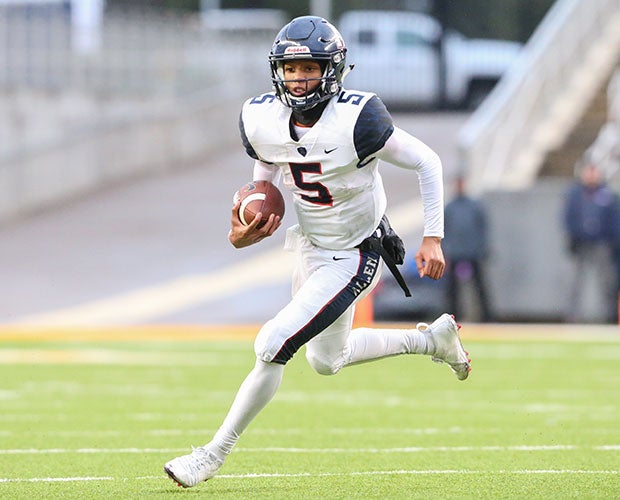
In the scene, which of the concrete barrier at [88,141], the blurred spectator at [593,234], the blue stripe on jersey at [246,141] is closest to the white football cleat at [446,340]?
the blue stripe on jersey at [246,141]

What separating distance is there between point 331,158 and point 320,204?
222mm

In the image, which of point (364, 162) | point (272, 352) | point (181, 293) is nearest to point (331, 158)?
point (364, 162)

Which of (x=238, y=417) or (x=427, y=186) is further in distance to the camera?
(x=427, y=186)

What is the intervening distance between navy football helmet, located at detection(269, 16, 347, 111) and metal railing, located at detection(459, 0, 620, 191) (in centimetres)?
1178

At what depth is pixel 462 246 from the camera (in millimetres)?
14812

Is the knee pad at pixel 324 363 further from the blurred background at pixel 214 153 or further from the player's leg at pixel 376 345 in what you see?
the blurred background at pixel 214 153

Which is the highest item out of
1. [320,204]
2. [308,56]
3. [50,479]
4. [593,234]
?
[308,56]

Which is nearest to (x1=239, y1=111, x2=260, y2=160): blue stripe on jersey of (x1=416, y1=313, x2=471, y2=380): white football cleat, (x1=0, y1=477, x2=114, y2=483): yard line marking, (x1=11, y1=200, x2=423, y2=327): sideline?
(x1=416, y1=313, x2=471, y2=380): white football cleat

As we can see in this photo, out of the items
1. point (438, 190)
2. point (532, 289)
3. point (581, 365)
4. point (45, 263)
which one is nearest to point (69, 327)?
point (45, 263)

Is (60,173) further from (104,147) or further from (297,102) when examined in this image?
(297,102)

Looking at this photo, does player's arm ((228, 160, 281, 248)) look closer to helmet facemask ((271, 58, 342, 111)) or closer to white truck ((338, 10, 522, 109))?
helmet facemask ((271, 58, 342, 111))

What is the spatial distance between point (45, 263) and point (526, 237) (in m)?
6.08

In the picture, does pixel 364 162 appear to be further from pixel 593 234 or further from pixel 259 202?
pixel 593 234

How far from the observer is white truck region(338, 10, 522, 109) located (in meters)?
25.8
